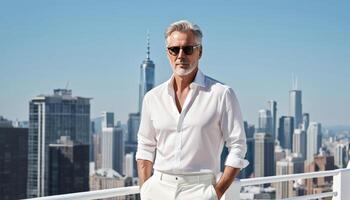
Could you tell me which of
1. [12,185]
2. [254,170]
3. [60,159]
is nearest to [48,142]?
[60,159]

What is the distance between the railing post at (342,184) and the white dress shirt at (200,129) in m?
1.75

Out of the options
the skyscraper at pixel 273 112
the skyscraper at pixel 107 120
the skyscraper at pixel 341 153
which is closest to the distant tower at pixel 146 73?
the skyscraper at pixel 107 120

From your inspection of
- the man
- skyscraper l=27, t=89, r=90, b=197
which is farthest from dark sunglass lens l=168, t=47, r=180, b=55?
skyscraper l=27, t=89, r=90, b=197

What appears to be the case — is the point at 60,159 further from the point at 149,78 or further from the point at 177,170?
the point at 177,170

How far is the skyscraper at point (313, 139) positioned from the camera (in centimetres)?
3753

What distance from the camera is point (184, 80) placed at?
1.60m

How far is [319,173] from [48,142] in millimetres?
44234

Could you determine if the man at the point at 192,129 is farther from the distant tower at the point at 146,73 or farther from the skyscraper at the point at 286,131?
the distant tower at the point at 146,73

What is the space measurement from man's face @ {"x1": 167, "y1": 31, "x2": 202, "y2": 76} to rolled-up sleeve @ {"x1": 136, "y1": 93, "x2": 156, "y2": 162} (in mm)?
146

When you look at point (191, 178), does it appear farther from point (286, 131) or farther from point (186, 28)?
point (286, 131)

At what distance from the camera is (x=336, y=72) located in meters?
39.0

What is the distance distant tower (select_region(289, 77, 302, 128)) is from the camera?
132 ft

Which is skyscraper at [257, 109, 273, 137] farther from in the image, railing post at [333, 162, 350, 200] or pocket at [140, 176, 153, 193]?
pocket at [140, 176, 153, 193]

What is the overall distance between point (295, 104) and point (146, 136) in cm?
4073
